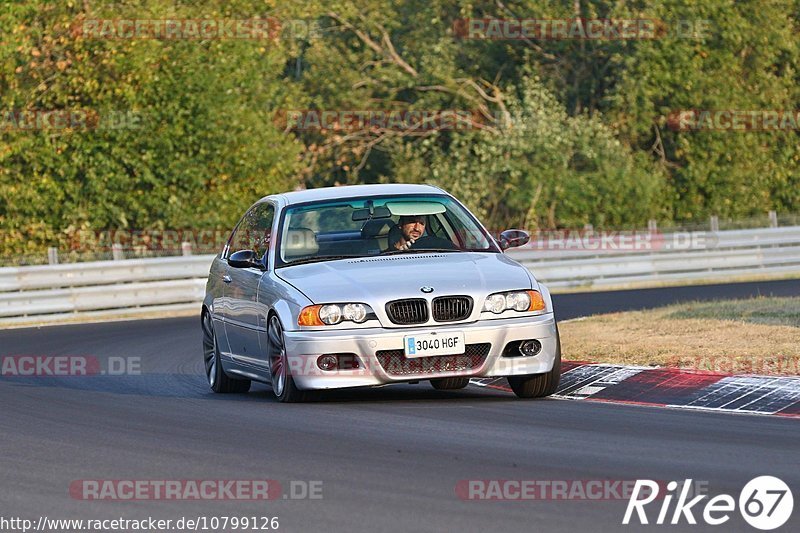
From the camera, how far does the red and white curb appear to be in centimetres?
1069

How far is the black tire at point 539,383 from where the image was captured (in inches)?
452

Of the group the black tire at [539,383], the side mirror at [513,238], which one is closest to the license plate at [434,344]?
the black tire at [539,383]

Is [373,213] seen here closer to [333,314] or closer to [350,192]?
[350,192]

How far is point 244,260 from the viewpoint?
41.0 ft

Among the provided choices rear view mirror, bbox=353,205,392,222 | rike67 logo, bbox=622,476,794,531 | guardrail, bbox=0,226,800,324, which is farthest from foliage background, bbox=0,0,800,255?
rike67 logo, bbox=622,476,794,531

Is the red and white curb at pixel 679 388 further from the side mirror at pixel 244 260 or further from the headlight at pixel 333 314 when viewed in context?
the side mirror at pixel 244 260

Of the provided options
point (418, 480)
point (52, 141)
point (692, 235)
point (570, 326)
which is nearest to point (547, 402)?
point (418, 480)

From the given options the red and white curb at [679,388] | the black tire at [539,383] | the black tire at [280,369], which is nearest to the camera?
the red and white curb at [679,388]

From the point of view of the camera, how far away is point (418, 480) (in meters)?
7.90

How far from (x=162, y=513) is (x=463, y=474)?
159 centimetres

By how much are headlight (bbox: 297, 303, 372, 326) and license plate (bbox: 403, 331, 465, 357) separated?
0.35 metres

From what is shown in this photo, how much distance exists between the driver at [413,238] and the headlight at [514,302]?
3.64 ft

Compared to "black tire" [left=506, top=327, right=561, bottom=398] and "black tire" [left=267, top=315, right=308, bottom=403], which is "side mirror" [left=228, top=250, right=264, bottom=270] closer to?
"black tire" [left=267, top=315, right=308, bottom=403]

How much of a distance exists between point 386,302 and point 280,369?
1084 millimetres
